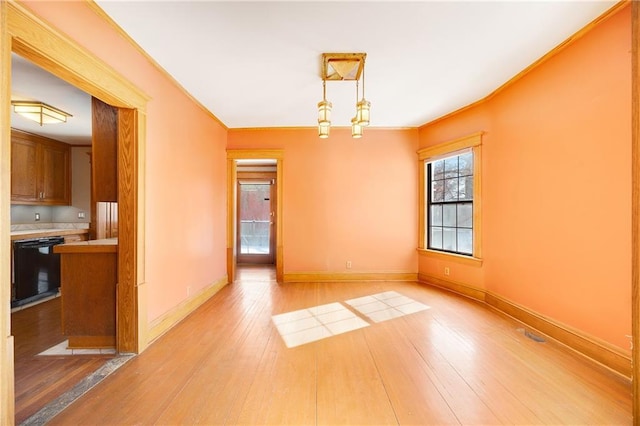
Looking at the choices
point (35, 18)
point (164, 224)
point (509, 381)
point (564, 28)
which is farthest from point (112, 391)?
point (564, 28)

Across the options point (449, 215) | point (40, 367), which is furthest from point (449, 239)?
point (40, 367)

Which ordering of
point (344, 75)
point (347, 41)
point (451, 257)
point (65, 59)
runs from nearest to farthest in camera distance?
point (65, 59) < point (347, 41) < point (344, 75) < point (451, 257)

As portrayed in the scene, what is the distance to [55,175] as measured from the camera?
15.5ft

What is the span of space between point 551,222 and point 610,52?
1458mm

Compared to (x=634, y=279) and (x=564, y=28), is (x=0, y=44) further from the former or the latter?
(x=564, y=28)

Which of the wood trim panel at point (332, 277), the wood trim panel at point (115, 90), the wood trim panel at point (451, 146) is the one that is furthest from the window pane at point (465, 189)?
the wood trim panel at point (115, 90)

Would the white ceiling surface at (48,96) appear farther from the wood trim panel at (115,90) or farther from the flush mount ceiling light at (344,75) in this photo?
the flush mount ceiling light at (344,75)

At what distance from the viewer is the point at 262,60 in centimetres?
258

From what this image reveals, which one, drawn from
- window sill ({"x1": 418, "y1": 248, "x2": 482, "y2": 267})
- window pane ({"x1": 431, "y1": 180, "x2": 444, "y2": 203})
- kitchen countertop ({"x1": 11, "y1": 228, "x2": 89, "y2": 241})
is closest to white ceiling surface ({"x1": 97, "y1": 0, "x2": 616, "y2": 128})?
window pane ({"x1": 431, "y1": 180, "x2": 444, "y2": 203})

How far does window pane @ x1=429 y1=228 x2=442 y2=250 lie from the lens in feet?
14.5

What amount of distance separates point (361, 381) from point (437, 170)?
3615 mm

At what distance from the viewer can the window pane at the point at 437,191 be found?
173 inches

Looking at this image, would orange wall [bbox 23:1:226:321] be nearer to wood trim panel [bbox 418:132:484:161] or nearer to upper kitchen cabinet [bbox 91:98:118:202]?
upper kitchen cabinet [bbox 91:98:118:202]

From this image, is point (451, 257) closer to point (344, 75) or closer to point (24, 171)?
point (344, 75)
